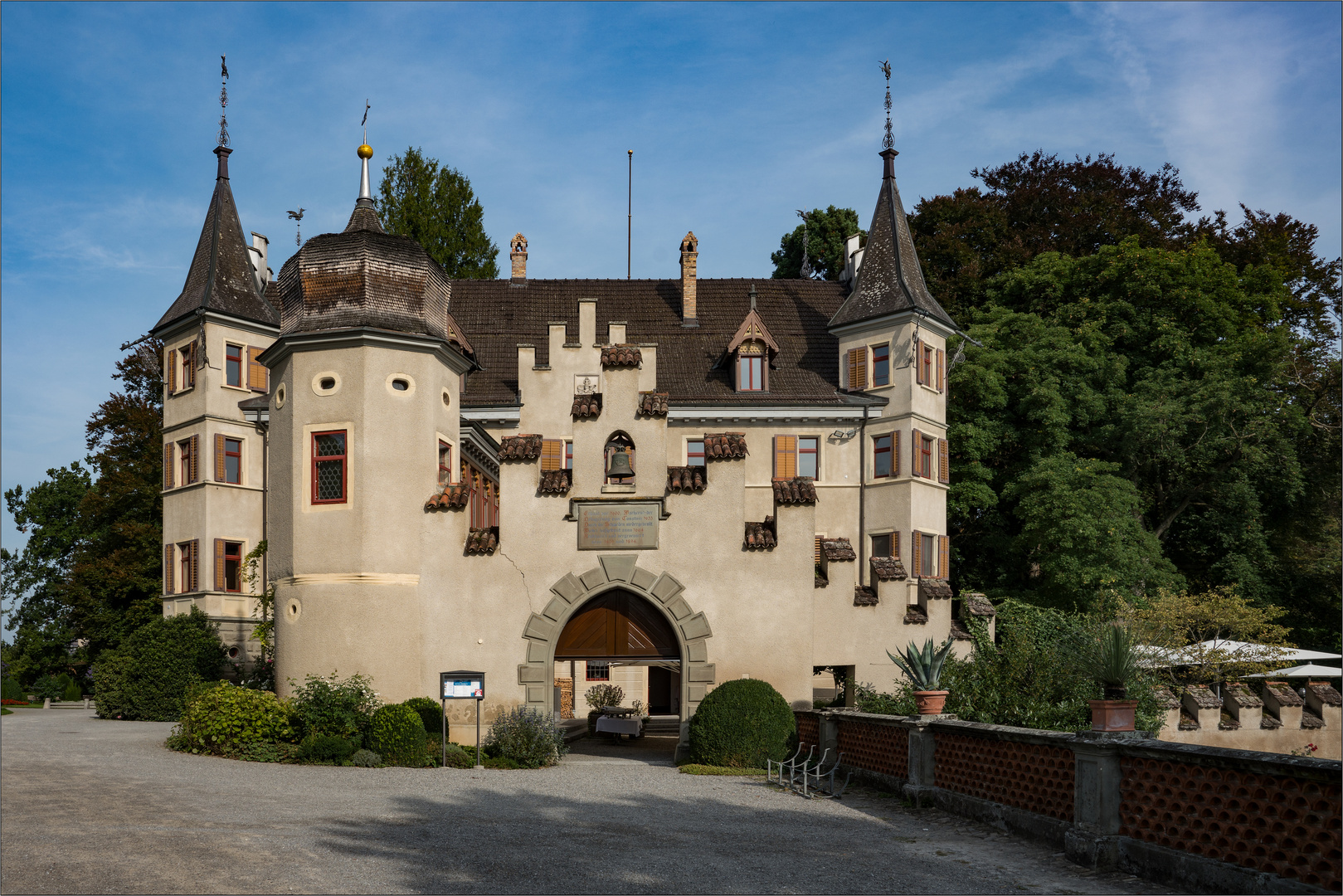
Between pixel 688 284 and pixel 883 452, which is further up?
pixel 688 284

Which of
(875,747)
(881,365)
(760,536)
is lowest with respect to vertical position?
(875,747)

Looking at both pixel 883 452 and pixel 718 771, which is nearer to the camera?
pixel 718 771

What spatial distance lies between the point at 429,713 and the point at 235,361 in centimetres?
1777

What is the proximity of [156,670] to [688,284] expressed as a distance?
18.8m

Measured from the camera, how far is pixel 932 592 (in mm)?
25859

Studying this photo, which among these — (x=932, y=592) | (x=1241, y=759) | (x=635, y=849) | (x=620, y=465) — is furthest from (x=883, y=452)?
(x=1241, y=759)

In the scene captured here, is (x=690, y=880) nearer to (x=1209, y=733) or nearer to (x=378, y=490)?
(x=378, y=490)

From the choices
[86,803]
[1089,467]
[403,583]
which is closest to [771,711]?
[403,583]

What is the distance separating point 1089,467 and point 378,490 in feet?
68.7

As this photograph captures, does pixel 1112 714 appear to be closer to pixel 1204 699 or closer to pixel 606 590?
pixel 606 590

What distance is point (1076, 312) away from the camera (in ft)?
126

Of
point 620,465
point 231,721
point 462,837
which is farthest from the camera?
point 620,465

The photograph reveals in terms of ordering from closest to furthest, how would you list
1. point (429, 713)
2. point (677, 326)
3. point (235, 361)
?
point (429, 713)
point (235, 361)
point (677, 326)

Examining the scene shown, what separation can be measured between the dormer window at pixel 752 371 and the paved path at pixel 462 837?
17626mm
